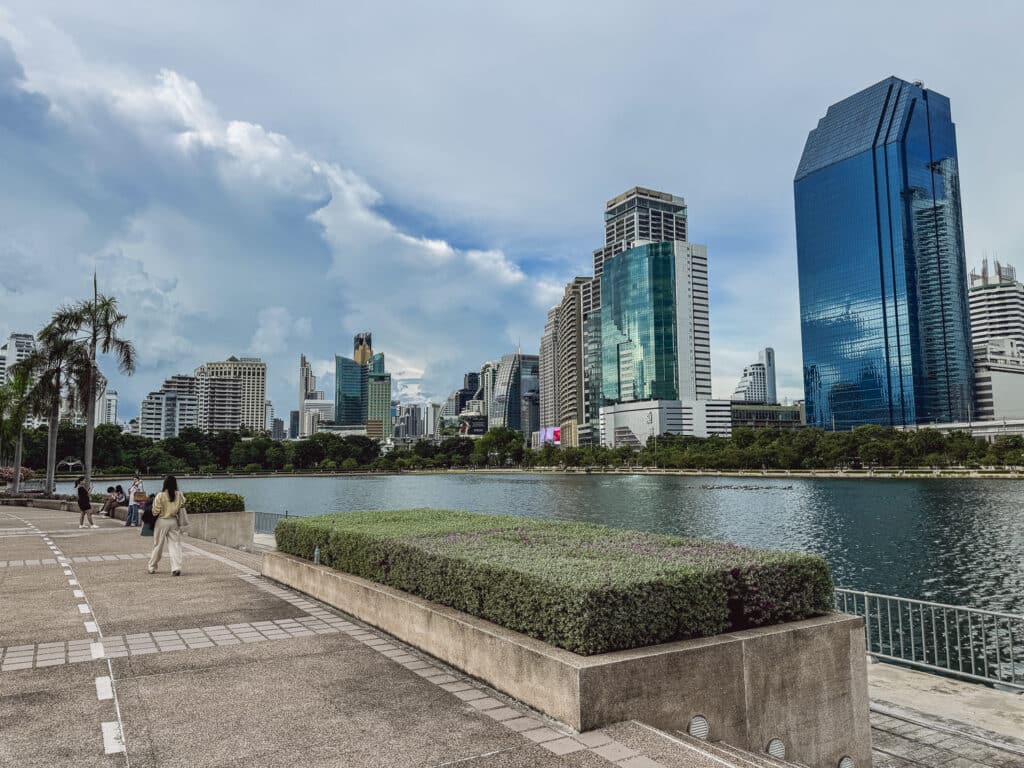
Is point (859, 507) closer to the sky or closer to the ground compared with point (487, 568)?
closer to the ground

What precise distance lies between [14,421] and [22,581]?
134 feet

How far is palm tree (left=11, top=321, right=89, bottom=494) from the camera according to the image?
127 feet

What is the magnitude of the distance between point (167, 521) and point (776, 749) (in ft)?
38.1

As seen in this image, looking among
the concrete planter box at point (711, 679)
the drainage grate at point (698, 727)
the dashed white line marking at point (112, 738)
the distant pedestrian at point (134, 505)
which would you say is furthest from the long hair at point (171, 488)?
the distant pedestrian at point (134, 505)

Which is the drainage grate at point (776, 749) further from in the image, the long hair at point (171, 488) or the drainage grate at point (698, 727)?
the long hair at point (171, 488)

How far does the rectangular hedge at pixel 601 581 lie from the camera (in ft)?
20.2

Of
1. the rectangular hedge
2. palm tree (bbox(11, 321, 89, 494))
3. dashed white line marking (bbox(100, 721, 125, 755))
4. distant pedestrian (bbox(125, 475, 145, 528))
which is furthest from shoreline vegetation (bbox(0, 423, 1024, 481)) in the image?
dashed white line marking (bbox(100, 721, 125, 755))

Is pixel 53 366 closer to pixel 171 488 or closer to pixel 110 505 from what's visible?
pixel 110 505

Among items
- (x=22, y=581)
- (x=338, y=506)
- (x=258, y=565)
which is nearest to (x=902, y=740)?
(x=258, y=565)

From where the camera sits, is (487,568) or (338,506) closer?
(487,568)

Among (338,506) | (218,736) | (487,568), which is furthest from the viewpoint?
(338,506)

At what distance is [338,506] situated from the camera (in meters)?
72.2

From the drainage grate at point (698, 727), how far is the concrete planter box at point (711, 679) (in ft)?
0.17

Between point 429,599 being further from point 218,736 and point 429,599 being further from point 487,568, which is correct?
point 218,736
